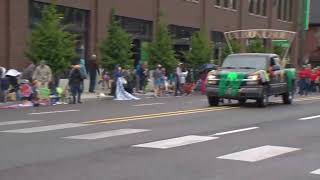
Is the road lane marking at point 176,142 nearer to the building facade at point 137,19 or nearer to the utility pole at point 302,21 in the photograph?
the building facade at point 137,19

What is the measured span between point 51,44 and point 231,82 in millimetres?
8073

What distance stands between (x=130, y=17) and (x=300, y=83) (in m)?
10.3

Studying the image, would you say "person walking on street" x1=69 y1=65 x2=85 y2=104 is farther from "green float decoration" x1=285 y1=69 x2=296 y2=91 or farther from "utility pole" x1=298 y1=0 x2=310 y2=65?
"utility pole" x1=298 y1=0 x2=310 y2=65

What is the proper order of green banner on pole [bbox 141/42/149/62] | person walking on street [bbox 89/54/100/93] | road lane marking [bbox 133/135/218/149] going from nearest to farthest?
road lane marking [bbox 133/135/218/149] → person walking on street [bbox 89/54/100/93] → green banner on pole [bbox 141/42/149/62]

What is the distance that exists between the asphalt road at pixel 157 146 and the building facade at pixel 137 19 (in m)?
10.7

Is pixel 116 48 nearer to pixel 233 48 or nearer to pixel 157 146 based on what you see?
pixel 233 48

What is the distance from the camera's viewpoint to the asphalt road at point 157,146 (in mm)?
8690

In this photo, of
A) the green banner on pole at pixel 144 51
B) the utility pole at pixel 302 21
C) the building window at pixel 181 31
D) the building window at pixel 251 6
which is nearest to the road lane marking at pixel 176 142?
the green banner on pole at pixel 144 51

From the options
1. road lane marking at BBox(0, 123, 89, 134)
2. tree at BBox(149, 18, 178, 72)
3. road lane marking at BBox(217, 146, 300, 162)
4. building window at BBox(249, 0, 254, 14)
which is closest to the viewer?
road lane marking at BBox(217, 146, 300, 162)

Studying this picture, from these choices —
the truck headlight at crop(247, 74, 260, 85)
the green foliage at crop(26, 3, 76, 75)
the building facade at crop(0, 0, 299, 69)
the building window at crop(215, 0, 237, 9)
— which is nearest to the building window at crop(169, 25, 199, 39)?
the building facade at crop(0, 0, 299, 69)

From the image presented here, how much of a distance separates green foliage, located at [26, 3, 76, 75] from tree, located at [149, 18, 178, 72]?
9.39 meters

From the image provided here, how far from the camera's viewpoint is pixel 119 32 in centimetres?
3067

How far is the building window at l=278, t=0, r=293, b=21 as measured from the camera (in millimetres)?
61250

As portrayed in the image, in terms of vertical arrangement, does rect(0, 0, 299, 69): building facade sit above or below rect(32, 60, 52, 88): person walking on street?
above
